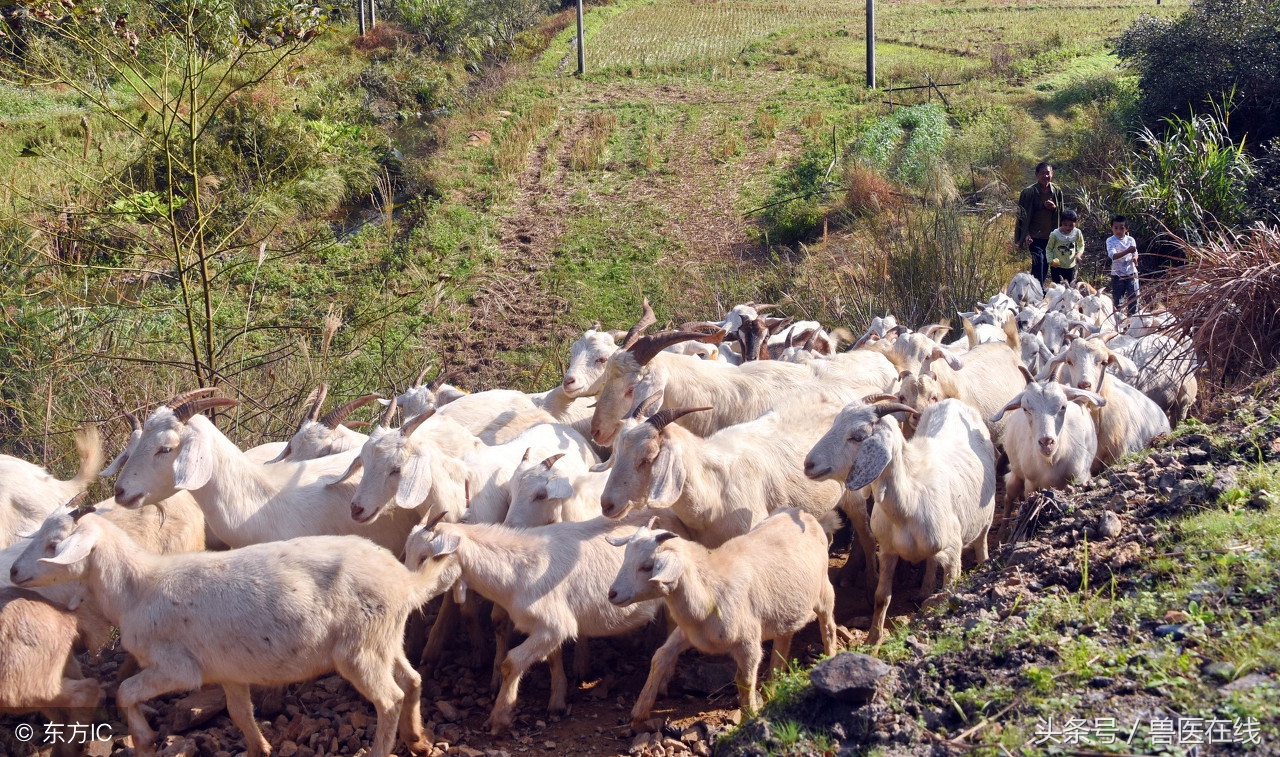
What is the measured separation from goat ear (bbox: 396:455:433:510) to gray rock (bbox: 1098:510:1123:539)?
3163 millimetres

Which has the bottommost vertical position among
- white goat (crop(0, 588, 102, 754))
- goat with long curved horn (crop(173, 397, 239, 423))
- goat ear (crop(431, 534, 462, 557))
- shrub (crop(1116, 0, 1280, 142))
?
white goat (crop(0, 588, 102, 754))

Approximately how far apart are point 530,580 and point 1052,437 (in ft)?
9.63

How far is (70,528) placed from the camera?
4.64 metres

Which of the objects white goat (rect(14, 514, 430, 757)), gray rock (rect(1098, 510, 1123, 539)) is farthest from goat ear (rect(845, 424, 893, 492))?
white goat (rect(14, 514, 430, 757))

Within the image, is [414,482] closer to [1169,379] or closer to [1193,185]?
[1169,379]

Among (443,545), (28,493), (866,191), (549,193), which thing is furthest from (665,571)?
(549,193)

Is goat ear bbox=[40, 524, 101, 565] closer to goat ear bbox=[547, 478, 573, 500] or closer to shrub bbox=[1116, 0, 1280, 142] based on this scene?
goat ear bbox=[547, 478, 573, 500]

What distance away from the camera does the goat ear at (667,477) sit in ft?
16.8

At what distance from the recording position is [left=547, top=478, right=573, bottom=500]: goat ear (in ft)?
17.6

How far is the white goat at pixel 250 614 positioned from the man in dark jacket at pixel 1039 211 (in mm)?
8978

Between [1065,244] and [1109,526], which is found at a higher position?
[1065,244]

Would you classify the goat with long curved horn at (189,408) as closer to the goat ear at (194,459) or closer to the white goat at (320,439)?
the goat ear at (194,459)

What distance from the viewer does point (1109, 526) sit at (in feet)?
16.1

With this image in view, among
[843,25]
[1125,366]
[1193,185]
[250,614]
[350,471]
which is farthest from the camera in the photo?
[843,25]
